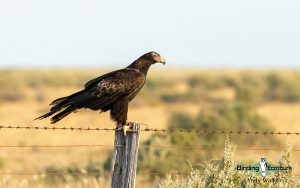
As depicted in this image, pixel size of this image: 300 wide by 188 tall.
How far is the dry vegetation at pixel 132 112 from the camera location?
18141 mm

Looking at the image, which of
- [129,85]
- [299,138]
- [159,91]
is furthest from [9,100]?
Result: [129,85]

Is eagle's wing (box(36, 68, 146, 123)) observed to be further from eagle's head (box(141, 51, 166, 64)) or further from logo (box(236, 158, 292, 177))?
logo (box(236, 158, 292, 177))

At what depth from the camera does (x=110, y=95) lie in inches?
337

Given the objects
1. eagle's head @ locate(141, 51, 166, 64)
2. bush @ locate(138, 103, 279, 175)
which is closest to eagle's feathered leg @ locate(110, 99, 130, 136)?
eagle's head @ locate(141, 51, 166, 64)

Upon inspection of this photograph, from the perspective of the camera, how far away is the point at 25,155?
2005 cm

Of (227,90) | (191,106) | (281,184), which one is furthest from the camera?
(227,90)

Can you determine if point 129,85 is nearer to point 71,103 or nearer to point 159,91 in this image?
point 71,103

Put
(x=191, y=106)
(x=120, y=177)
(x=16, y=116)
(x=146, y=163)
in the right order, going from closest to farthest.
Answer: (x=120, y=177), (x=146, y=163), (x=16, y=116), (x=191, y=106)

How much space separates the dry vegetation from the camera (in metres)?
18.1

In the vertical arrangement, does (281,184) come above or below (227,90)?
below

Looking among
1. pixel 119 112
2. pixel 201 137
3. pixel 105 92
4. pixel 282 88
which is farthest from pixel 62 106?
pixel 282 88

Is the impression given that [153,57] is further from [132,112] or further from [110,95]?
[132,112]

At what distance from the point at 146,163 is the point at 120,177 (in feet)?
27.0

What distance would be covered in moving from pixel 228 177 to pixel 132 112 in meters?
30.0
